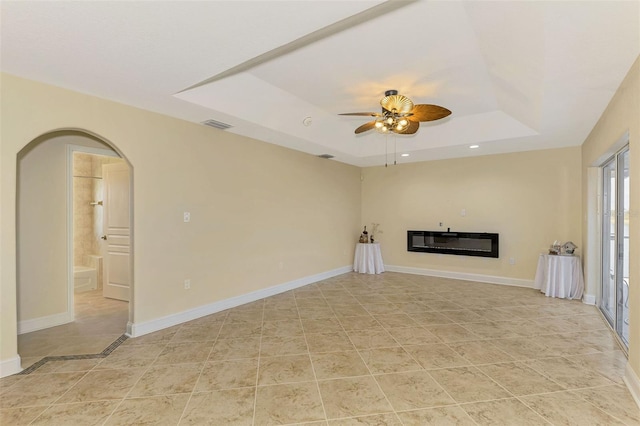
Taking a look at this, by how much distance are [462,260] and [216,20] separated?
19.8 ft

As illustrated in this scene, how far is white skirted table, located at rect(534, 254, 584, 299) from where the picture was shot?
474 centimetres

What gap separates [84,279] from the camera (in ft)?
17.9

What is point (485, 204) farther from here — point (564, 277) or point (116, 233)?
point (116, 233)

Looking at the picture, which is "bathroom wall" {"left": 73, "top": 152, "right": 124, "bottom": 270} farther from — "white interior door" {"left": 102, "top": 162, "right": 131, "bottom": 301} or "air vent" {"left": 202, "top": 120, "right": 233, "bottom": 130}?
"air vent" {"left": 202, "top": 120, "right": 233, "bottom": 130}

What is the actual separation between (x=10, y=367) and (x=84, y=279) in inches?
129

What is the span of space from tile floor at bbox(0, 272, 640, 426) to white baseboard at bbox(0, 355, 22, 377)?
131 mm

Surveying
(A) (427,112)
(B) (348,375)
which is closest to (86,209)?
(B) (348,375)

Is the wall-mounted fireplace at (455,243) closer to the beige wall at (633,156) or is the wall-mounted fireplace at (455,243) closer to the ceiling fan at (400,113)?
the beige wall at (633,156)

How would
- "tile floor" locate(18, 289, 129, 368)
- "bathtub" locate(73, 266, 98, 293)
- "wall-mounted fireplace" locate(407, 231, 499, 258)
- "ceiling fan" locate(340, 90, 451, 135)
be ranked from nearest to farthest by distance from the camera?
"tile floor" locate(18, 289, 129, 368) < "ceiling fan" locate(340, 90, 451, 135) < "bathtub" locate(73, 266, 98, 293) < "wall-mounted fireplace" locate(407, 231, 499, 258)

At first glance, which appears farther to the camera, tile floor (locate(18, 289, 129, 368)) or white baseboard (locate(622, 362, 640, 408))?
tile floor (locate(18, 289, 129, 368))

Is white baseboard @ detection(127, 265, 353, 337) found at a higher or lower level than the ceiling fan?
lower

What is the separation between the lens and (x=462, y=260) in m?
6.29

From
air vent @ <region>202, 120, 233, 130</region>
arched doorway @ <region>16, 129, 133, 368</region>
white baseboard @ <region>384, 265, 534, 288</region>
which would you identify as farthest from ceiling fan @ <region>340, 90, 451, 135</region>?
white baseboard @ <region>384, 265, 534, 288</region>

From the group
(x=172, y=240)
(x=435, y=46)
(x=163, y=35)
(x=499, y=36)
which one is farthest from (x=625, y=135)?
(x=172, y=240)
